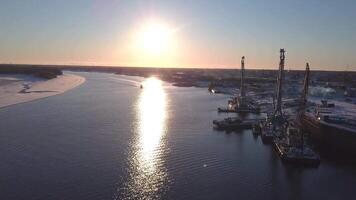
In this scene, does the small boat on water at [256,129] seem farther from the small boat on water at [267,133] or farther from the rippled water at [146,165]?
the rippled water at [146,165]

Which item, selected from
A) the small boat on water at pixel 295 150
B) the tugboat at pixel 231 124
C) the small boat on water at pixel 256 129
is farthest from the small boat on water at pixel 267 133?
the tugboat at pixel 231 124

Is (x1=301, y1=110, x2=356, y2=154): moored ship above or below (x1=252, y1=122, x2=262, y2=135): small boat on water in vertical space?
above

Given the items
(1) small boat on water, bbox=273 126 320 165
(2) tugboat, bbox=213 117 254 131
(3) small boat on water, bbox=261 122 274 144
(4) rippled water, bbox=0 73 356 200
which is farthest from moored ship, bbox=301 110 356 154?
(2) tugboat, bbox=213 117 254 131

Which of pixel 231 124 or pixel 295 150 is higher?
pixel 295 150

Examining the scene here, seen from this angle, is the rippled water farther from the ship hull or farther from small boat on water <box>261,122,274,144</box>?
the ship hull

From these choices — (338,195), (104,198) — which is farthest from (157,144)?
(338,195)

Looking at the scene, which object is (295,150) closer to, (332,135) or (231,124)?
(332,135)

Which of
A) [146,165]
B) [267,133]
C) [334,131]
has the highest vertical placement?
[334,131]

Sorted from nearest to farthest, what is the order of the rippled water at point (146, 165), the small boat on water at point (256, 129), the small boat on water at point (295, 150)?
the rippled water at point (146, 165)
the small boat on water at point (295, 150)
the small boat on water at point (256, 129)

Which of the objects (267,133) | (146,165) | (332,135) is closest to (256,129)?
(267,133)
